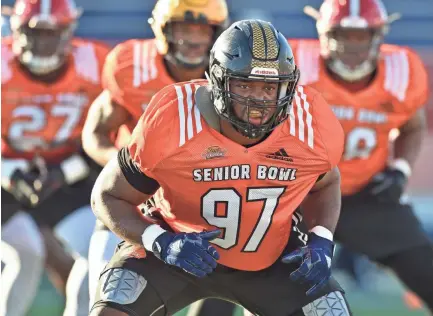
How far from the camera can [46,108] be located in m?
5.80

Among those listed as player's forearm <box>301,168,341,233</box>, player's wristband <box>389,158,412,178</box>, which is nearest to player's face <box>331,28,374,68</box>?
player's wristband <box>389,158,412,178</box>

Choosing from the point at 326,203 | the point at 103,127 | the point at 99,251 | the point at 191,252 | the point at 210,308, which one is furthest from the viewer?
the point at 103,127

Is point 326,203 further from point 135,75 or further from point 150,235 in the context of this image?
point 135,75

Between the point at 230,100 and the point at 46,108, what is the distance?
240 cm

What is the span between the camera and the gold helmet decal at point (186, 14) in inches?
196

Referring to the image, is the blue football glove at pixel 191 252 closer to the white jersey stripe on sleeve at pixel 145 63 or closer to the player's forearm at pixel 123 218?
the player's forearm at pixel 123 218

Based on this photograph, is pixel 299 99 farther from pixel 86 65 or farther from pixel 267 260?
pixel 86 65

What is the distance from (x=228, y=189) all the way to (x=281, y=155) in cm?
19

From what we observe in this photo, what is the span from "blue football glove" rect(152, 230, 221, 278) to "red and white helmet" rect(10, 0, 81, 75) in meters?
2.51

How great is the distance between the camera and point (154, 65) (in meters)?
5.06

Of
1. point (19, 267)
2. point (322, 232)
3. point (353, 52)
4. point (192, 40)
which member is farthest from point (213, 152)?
point (19, 267)

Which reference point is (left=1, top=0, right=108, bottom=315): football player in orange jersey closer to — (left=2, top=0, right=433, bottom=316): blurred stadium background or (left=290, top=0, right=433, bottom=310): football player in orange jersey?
(left=290, top=0, right=433, bottom=310): football player in orange jersey

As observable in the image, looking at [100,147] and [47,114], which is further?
[47,114]

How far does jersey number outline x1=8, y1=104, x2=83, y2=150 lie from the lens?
5746 millimetres
